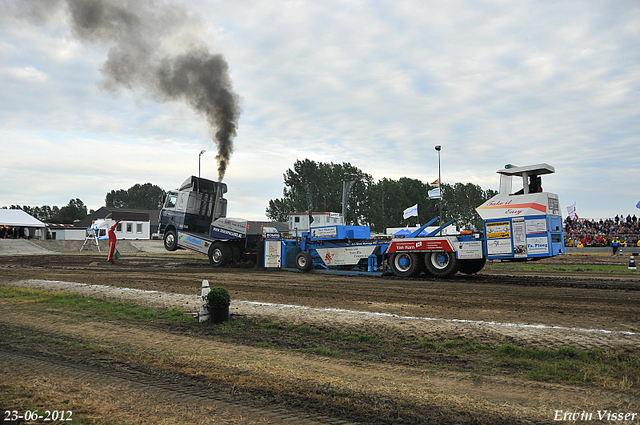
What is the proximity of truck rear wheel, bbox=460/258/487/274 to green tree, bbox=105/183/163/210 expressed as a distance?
149636 millimetres

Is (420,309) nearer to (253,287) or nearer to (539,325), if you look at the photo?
(539,325)

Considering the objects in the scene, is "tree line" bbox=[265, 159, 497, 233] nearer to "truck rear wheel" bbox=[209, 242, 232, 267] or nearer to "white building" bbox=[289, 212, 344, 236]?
"white building" bbox=[289, 212, 344, 236]

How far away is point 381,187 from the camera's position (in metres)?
82.9

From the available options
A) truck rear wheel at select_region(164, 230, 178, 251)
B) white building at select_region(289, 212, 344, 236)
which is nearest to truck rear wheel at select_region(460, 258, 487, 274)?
truck rear wheel at select_region(164, 230, 178, 251)

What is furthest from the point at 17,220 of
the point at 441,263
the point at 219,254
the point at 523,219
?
the point at 523,219

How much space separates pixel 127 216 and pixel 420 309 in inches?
2574

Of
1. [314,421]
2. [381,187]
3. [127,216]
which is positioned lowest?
[314,421]

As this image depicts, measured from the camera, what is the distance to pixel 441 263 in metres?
17.2

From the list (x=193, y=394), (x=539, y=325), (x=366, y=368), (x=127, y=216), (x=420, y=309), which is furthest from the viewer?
(x=127, y=216)

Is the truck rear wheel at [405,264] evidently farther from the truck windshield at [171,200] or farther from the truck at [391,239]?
the truck windshield at [171,200]

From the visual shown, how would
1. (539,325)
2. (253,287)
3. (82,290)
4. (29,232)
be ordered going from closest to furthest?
(539,325) → (82,290) → (253,287) → (29,232)

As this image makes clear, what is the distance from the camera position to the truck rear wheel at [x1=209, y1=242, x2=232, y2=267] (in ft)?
74.2

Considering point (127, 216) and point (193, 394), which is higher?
point (127, 216)

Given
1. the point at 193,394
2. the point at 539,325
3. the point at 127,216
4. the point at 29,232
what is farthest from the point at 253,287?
the point at 127,216
